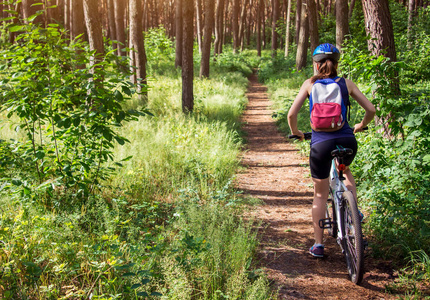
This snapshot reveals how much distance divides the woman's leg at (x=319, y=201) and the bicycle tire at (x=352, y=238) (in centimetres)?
25

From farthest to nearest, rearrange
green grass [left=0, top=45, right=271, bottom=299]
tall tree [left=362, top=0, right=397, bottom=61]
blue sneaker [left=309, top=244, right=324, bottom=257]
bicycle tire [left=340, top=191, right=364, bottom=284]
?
1. tall tree [left=362, top=0, right=397, bottom=61]
2. blue sneaker [left=309, top=244, right=324, bottom=257]
3. bicycle tire [left=340, top=191, right=364, bottom=284]
4. green grass [left=0, top=45, right=271, bottom=299]

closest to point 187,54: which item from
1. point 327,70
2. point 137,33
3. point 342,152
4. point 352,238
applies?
point 137,33

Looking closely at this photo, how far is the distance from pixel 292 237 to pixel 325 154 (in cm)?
153

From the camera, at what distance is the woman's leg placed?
3.55m

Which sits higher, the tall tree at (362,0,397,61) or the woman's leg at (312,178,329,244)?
the tall tree at (362,0,397,61)

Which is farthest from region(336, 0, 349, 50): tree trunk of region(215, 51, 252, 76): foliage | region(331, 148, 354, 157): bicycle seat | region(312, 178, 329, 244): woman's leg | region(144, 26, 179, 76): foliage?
region(215, 51, 252, 76): foliage

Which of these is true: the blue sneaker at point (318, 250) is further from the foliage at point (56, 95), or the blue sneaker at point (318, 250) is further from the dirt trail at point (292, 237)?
the foliage at point (56, 95)

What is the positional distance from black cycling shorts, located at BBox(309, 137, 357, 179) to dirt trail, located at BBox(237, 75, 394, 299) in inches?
40.5

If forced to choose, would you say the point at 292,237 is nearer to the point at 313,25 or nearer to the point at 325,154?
the point at 325,154

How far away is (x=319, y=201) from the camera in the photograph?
3652 millimetres

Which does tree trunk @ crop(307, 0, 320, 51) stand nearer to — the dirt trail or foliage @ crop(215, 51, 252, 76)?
the dirt trail

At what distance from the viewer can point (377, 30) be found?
5.82 m

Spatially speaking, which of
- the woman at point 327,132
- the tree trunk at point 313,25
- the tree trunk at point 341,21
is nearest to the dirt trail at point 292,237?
the woman at point 327,132

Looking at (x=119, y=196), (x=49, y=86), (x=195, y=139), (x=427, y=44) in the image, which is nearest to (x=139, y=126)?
(x=195, y=139)
